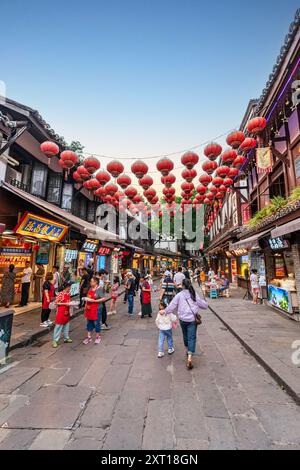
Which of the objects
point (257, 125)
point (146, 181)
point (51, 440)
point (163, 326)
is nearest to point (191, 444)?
point (51, 440)

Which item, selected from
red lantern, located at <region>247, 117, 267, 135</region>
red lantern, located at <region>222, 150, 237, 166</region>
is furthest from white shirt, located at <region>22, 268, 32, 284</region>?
red lantern, located at <region>247, 117, 267, 135</region>

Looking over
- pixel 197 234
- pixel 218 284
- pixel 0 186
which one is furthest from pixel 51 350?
pixel 197 234

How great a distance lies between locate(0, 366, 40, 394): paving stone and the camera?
3738 millimetres

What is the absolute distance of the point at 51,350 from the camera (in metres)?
5.48

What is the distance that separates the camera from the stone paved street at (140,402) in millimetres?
2541

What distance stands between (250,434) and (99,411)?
200 cm

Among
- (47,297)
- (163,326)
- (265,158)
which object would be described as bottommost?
(163,326)

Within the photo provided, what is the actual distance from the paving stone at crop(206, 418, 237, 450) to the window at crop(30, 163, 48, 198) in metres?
12.3

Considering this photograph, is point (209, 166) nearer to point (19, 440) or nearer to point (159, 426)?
point (159, 426)

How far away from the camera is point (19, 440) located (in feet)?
8.23

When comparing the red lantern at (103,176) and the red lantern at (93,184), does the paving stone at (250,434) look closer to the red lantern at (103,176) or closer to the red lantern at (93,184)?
the red lantern at (103,176)

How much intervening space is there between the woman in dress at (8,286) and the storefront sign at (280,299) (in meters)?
11.2
